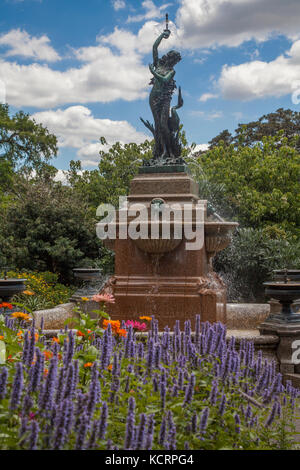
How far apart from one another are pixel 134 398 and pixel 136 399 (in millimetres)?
471

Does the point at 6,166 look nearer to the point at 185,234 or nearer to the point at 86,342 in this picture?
the point at 185,234

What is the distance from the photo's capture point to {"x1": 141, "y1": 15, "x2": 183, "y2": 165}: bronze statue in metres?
8.20

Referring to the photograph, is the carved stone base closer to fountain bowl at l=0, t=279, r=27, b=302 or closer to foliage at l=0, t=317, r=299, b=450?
fountain bowl at l=0, t=279, r=27, b=302

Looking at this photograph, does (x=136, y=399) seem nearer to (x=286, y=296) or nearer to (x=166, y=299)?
(x=286, y=296)

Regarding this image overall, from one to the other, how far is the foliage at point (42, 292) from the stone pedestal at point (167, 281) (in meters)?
4.89

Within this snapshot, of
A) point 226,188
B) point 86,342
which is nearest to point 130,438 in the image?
point 86,342

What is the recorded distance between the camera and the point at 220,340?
3006mm

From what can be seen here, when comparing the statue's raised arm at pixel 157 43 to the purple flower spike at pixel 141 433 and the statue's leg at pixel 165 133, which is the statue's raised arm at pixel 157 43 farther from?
the purple flower spike at pixel 141 433

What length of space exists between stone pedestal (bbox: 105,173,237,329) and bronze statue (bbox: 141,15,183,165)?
1.33 m

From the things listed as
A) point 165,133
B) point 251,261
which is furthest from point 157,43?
point 251,261

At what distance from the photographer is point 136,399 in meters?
2.54

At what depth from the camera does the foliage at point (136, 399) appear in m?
1.94

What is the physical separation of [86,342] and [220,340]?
943mm

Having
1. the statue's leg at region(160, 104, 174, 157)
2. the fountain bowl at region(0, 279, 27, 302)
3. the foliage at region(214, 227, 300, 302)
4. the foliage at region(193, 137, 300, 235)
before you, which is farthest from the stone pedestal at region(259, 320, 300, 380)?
the foliage at region(193, 137, 300, 235)
